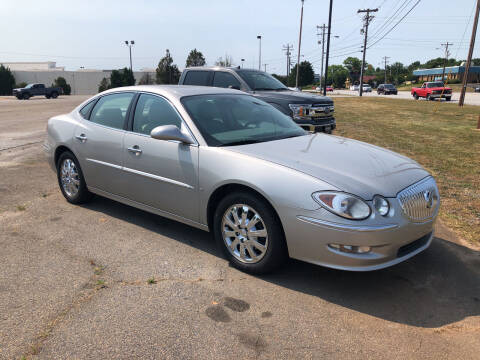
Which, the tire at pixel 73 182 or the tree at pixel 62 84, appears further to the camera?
the tree at pixel 62 84

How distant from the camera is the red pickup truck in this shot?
35.6 m

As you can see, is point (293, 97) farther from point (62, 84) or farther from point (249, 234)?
point (62, 84)

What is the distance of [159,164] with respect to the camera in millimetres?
4105

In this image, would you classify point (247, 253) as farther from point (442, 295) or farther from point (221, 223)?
point (442, 295)

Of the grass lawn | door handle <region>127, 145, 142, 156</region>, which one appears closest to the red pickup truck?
the grass lawn

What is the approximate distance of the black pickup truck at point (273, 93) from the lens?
9008 millimetres

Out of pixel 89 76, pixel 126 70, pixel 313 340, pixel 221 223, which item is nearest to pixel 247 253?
pixel 221 223

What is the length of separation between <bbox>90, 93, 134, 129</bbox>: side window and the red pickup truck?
35.2m

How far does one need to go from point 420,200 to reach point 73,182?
13.6 feet

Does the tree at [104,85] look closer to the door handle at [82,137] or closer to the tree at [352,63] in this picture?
the door handle at [82,137]

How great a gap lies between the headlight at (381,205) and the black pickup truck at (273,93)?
5.45m

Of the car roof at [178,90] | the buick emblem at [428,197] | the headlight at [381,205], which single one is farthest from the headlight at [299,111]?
the headlight at [381,205]

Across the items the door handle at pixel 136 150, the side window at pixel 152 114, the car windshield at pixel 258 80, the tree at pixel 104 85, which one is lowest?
the tree at pixel 104 85

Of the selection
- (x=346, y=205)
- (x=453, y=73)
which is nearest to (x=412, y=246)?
(x=346, y=205)
